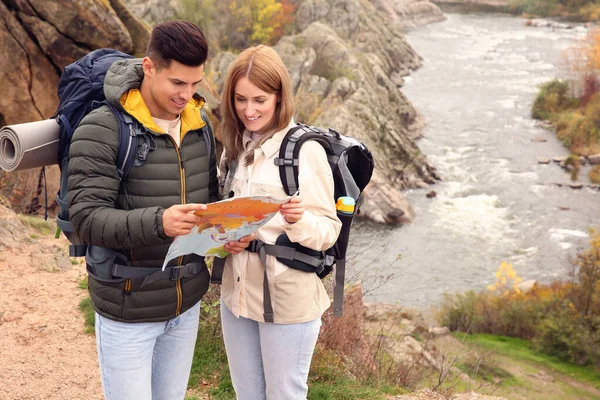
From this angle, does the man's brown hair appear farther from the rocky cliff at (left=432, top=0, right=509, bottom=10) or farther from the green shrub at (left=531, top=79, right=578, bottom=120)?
the rocky cliff at (left=432, top=0, right=509, bottom=10)

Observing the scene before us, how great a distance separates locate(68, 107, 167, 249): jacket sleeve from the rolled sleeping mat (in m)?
0.18

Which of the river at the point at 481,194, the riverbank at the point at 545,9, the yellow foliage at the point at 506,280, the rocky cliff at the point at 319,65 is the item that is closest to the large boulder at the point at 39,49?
the rocky cliff at the point at 319,65

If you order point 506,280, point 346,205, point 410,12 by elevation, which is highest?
point 410,12

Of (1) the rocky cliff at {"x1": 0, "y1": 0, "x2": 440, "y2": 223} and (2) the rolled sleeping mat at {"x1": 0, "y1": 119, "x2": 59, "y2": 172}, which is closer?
(2) the rolled sleeping mat at {"x1": 0, "y1": 119, "x2": 59, "y2": 172}

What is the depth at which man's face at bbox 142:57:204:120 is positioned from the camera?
7.08ft

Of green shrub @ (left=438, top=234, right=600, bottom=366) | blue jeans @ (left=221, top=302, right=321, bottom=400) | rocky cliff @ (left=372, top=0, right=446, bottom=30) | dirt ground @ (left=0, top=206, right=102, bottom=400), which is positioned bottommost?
green shrub @ (left=438, top=234, right=600, bottom=366)

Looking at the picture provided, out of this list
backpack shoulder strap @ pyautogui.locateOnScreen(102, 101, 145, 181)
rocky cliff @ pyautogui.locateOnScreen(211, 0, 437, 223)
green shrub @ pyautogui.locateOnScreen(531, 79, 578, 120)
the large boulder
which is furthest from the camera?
green shrub @ pyautogui.locateOnScreen(531, 79, 578, 120)

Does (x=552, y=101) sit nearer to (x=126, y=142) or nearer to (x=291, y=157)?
(x=291, y=157)

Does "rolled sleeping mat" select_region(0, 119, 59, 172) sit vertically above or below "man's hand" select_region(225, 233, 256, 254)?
above

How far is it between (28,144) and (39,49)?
23.3ft

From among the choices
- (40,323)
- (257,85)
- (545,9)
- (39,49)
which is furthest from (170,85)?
(545,9)

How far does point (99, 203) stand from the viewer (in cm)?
208

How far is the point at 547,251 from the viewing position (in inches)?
790

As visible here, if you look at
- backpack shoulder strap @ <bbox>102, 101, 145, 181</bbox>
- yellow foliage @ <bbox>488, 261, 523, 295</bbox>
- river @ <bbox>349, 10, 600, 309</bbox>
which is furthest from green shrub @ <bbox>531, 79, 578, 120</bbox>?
backpack shoulder strap @ <bbox>102, 101, 145, 181</bbox>
